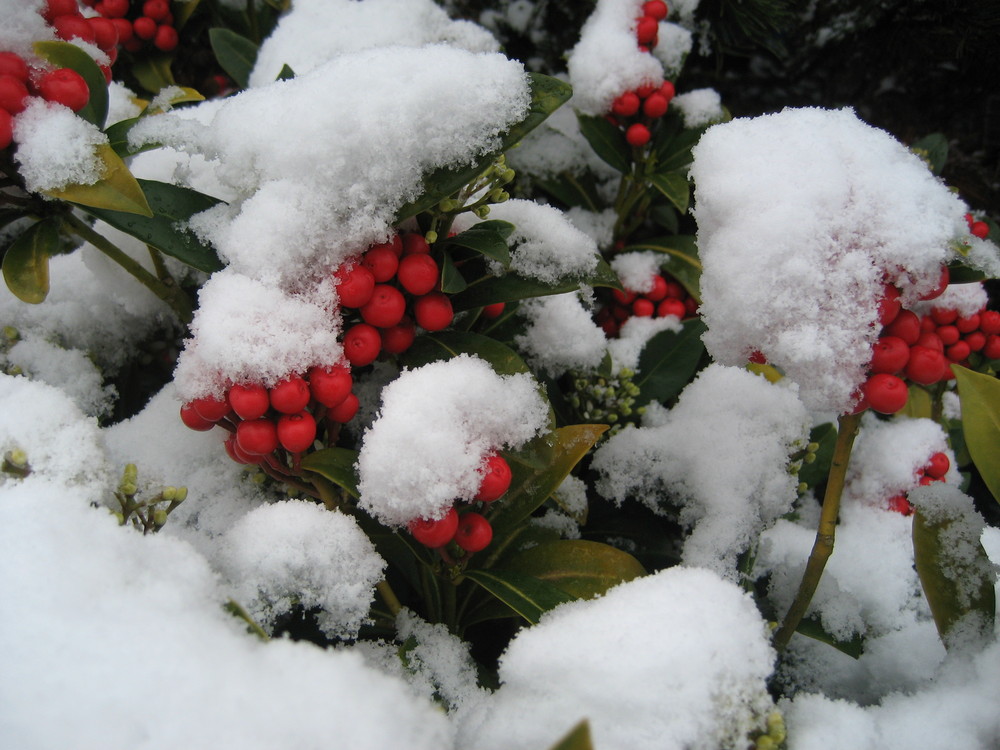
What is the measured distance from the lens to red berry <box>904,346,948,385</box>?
81cm

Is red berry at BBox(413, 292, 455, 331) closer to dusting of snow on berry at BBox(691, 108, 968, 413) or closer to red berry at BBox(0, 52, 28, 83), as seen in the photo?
dusting of snow on berry at BBox(691, 108, 968, 413)

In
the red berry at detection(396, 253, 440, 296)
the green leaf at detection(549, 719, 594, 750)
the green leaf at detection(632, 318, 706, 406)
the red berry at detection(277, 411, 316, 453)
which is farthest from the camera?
the green leaf at detection(632, 318, 706, 406)

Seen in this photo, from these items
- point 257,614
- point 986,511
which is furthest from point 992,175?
point 257,614

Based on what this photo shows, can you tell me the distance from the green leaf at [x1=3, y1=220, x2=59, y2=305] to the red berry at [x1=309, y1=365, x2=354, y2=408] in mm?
494

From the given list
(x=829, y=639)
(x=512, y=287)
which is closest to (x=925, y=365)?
(x=829, y=639)

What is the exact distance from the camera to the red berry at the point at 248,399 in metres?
0.86

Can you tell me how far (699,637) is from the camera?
29.2 inches

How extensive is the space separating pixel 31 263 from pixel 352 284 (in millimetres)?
567

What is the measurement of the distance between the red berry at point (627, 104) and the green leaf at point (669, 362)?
524mm

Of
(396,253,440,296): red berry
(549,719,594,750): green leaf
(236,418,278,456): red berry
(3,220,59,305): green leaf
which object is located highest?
(549,719,594,750): green leaf

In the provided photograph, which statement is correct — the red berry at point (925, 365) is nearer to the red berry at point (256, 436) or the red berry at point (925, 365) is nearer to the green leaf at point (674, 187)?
the green leaf at point (674, 187)

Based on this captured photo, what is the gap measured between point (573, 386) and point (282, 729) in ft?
3.08

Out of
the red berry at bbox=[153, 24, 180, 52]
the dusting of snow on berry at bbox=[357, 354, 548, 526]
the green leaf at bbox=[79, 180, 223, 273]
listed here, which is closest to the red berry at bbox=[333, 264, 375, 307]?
the dusting of snow on berry at bbox=[357, 354, 548, 526]

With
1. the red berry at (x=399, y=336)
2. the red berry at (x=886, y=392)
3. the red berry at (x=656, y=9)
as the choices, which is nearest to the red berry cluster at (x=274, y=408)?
the red berry at (x=399, y=336)
